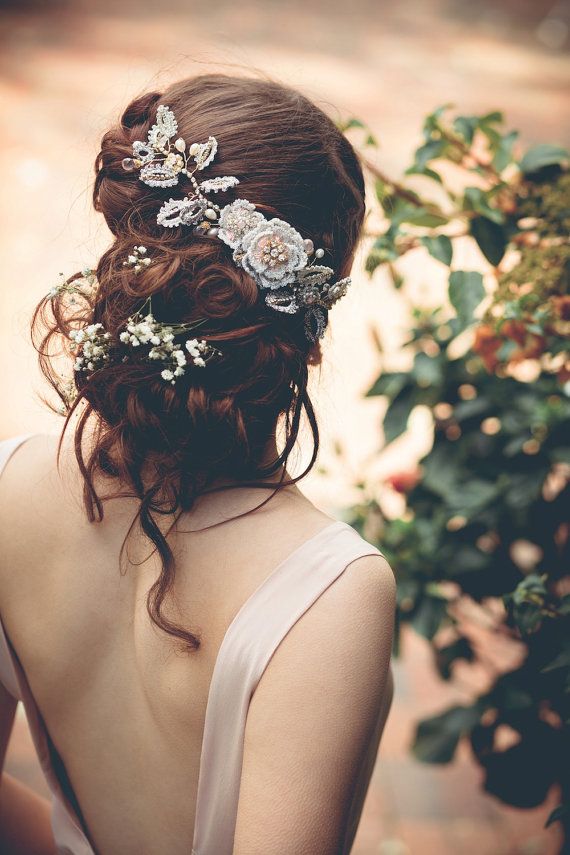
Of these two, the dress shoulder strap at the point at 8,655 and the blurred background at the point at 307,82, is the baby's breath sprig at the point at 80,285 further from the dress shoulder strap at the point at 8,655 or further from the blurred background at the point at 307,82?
the blurred background at the point at 307,82

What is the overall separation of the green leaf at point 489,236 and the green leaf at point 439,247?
2.7 inches

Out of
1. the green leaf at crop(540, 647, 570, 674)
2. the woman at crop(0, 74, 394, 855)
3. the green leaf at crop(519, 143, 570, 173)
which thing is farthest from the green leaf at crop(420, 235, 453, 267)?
the green leaf at crop(540, 647, 570, 674)

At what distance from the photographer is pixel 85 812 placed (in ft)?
4.05

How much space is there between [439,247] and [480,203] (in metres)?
0.11

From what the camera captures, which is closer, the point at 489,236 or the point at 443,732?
the point at 489,236

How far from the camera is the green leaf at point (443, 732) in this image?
1.82 metres

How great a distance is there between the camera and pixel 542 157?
144cm

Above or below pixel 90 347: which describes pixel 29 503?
below

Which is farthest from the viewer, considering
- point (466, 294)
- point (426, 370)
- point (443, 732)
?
point (443, 732)

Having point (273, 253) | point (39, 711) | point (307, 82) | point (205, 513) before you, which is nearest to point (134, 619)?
point (205, 513)

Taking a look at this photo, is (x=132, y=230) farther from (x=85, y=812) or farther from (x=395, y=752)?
(x=395, y=752)

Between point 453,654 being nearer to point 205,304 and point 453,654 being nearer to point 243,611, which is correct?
point 243,611

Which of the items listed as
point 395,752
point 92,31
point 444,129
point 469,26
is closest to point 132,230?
point 444,129

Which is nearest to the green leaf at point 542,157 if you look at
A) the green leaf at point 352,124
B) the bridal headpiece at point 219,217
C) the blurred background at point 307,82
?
the green leaf at point 352,124
